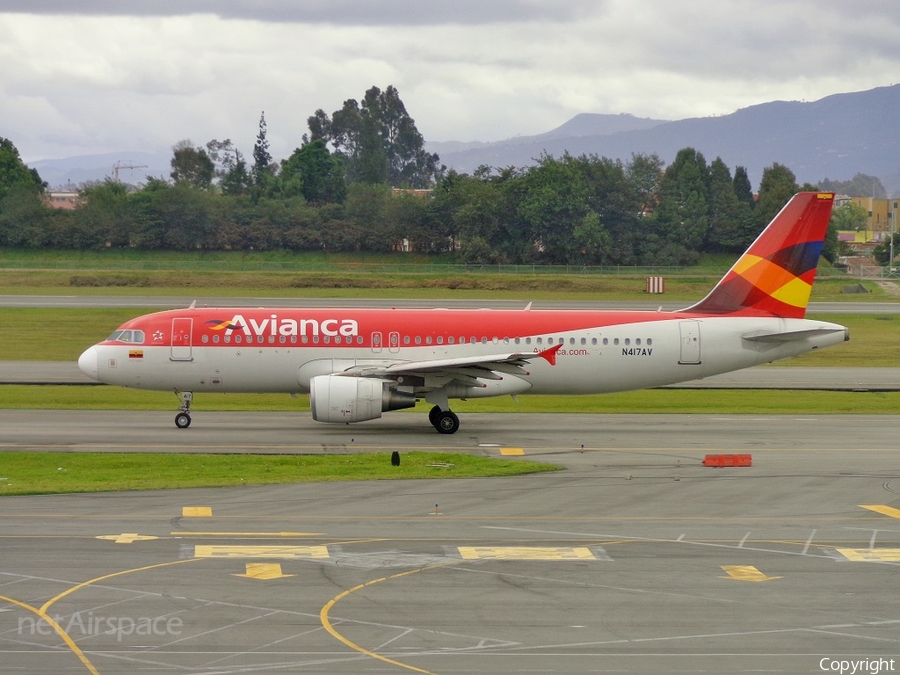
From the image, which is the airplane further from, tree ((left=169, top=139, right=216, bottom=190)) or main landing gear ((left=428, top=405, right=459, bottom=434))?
tree ((left=169, top=139, right=216, bottom=190))

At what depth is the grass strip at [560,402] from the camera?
1564 inches

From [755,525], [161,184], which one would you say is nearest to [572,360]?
[755,525]

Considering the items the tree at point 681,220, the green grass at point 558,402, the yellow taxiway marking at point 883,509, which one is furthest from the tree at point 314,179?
the yellow taxiway marking at point 883,509

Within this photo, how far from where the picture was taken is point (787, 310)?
121ft

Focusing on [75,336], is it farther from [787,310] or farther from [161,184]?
[161,184]

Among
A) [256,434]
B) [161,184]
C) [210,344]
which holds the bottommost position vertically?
[256,434]

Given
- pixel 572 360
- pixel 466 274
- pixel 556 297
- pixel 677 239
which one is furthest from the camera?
pixel 677 239

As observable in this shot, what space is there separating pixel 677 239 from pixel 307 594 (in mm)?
103361

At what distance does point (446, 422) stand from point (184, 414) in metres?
8.22

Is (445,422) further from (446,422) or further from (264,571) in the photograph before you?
(264,571)

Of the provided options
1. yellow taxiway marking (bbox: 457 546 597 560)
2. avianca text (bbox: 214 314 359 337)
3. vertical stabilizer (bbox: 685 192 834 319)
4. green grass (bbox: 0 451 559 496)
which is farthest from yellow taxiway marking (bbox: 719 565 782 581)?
vertical stabilizer (bbox: 685 192 834 319)

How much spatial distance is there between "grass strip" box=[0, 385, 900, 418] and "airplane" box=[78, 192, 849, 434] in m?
3.62

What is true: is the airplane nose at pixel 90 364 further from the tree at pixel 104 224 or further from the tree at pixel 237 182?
the tree at pixel 237 182

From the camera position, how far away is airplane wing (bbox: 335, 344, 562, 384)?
33.2 metres
